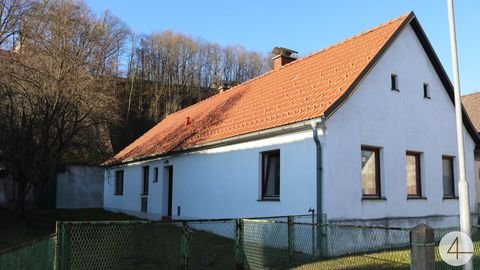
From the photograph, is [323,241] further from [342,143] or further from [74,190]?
[74,190]

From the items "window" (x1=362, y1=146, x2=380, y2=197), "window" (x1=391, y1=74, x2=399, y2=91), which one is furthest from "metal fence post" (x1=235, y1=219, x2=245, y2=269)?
"window" (x1=391, y1=74, x2=399, y2=91)

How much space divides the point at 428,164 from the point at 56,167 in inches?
474

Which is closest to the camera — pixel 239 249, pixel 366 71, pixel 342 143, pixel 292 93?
pixel 239 249

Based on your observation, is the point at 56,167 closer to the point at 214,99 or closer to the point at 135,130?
the point at 214,99

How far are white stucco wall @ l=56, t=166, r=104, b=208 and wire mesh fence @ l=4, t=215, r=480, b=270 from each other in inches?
808

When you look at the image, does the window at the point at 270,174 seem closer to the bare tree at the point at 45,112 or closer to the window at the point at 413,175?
A: the window at the point at 413,175

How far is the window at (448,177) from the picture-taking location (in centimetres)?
1653

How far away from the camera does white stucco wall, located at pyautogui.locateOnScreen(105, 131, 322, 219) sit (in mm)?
13086

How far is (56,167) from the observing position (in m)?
16.4

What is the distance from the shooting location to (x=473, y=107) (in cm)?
3045

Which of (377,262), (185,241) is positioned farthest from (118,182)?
(377,262)

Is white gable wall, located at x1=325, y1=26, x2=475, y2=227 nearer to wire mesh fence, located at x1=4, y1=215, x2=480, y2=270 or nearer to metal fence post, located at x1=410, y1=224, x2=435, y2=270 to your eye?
wire mesh fence, located at x1=4, y1=215, x2=480, y2=270

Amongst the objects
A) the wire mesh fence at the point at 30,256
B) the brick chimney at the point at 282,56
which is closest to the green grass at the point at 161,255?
the wire mesh fence at the point at 30,256

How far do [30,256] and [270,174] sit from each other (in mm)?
8073
